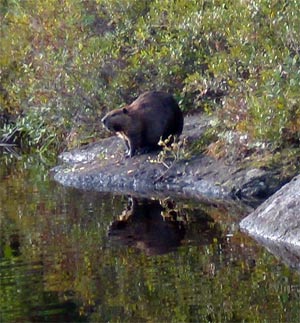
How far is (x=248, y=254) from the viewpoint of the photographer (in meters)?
8.85

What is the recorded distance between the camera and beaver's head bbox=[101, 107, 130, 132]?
1435 cm

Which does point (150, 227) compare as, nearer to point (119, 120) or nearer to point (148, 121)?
point (148, 121)

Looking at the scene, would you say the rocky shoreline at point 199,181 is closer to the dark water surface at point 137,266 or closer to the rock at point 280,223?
the rock at point 280,223

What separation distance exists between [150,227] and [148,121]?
3912 millimetres

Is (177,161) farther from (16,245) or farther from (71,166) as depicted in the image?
(16,245)

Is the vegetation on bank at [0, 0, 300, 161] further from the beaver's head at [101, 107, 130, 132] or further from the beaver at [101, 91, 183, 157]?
the beaver's head at [101, 107, 130, 132]

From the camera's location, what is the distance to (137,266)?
8578mm

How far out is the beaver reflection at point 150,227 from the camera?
31.3 feet

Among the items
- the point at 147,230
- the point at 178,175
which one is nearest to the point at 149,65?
the point at 178,175

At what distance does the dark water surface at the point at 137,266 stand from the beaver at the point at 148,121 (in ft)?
6.27

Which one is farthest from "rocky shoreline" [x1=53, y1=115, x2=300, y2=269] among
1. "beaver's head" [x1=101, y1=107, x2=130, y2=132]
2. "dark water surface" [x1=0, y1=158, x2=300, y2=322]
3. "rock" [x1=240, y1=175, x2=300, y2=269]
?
"beaver's head" [x1=101, y1=107, x2=130, y2=132]

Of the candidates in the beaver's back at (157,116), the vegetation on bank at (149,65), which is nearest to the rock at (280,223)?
the vegetation on bank at (149,65)

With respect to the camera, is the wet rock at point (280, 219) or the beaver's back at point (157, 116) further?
the beaver's back at point (157, 116)

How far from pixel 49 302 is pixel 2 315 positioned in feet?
1.20
